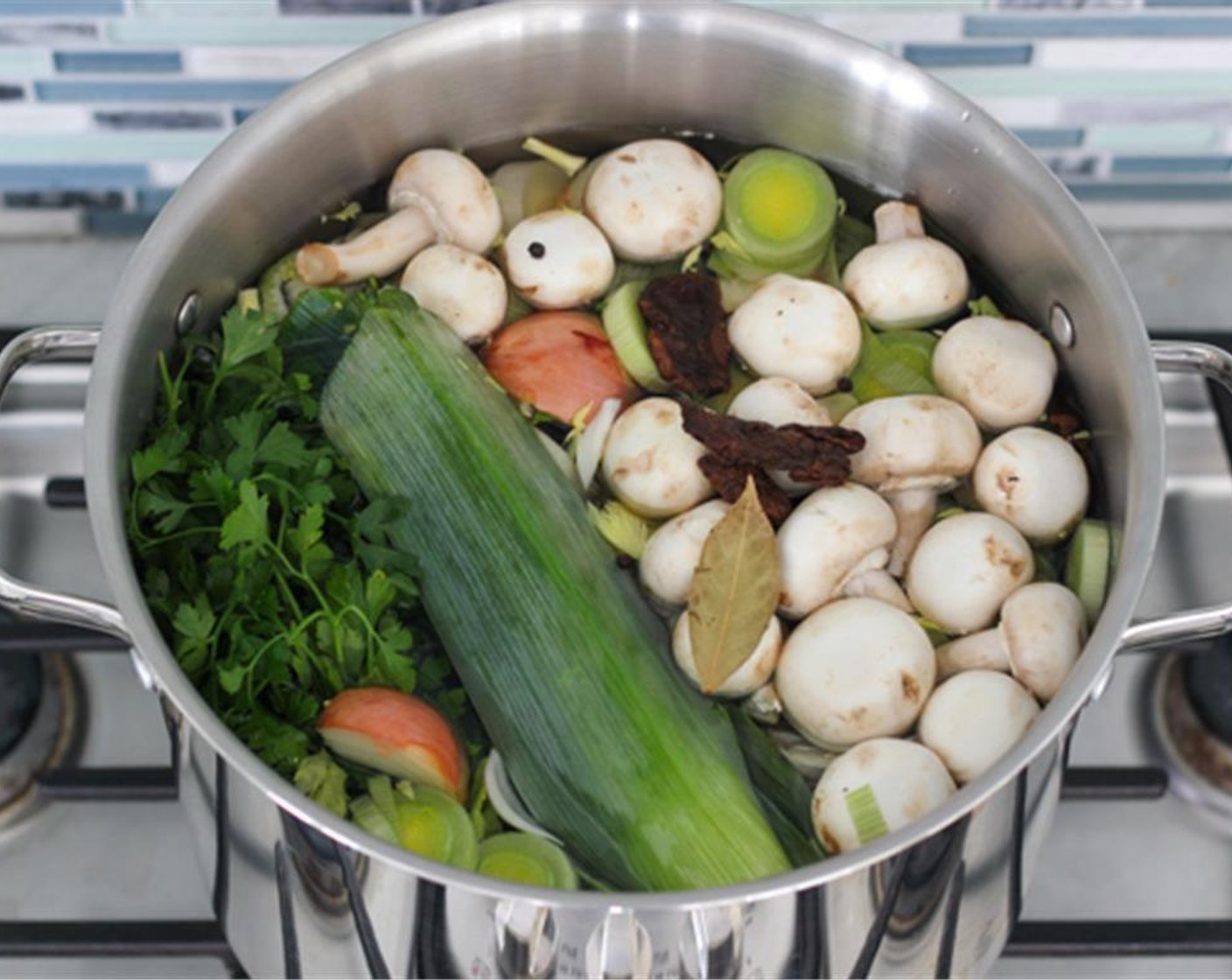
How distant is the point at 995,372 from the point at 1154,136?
0.33m

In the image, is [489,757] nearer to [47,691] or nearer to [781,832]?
[781,832]

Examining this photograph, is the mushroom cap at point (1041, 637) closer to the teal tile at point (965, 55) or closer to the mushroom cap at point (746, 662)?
the mushroom cap at point (746, 662)

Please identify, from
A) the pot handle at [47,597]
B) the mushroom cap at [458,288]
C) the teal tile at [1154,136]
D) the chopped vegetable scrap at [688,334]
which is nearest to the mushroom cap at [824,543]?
the chopped vegetable scrap at [688,334]

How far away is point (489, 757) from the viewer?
91 centimetres

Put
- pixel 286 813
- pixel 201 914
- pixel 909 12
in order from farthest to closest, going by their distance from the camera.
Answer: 1. pixel 909 12
2. pixel 201 914
3. pixel 286 813

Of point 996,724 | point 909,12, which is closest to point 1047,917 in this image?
point 996,724

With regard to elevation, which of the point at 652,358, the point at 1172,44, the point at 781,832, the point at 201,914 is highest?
the point at 1172,44

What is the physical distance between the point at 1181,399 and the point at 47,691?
0.73 m

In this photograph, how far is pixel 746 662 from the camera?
2.93ft

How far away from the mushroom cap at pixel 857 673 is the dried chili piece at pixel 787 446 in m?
0.07

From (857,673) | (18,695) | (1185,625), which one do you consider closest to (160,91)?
(18,695)

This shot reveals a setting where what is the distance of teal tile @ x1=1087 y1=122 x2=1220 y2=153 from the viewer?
121cm

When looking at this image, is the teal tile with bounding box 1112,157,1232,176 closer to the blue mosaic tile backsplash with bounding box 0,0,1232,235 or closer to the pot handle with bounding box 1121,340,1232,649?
the blue mosaic tile backsplash with bounding box 0,0,1232,235

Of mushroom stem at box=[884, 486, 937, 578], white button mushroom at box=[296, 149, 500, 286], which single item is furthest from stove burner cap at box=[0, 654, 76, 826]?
mushroom stem at box=[884, 486, 937, 578]
